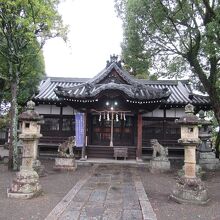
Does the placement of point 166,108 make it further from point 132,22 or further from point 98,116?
point 132,22

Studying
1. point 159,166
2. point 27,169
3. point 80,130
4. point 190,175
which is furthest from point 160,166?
point 27,169

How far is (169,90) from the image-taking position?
2302 centimetres

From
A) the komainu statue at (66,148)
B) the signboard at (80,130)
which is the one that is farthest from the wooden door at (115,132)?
the komainu statue at (66,148)

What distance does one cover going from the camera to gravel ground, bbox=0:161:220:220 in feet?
25.7

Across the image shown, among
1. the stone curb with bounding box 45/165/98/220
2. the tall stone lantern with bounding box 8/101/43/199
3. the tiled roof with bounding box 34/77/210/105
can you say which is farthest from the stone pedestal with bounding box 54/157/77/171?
the tall stone lantern with bounding box 8/101/43/199

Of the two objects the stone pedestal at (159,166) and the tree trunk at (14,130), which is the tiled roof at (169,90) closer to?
the stone pedestal at (159,166)

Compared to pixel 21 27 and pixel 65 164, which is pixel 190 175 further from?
pixel 21 27

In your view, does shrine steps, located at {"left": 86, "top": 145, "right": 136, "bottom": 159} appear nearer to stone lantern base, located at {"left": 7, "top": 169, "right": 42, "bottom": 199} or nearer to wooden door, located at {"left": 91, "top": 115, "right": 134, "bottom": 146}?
wooden door, located at {"left": 91, "top": 115, "right": 134, "bottom": 146}

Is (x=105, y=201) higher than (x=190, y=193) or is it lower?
lower

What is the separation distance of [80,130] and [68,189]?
803cm

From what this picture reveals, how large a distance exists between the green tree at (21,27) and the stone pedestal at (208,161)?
32.4 feet

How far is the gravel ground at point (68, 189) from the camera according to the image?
309 inches

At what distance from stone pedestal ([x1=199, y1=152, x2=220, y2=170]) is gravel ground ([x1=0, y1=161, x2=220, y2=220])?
2.37 m

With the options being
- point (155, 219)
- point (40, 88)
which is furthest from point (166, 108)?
point (155, 219)
